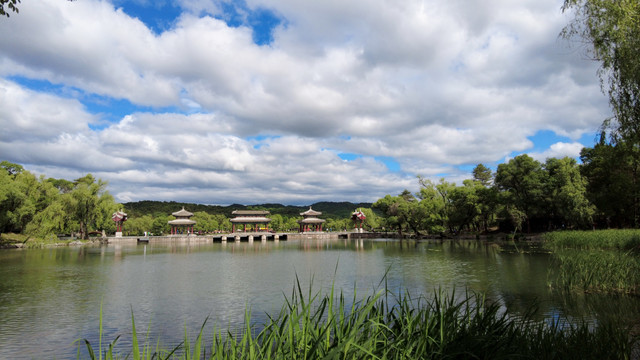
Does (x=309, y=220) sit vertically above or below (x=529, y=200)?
below

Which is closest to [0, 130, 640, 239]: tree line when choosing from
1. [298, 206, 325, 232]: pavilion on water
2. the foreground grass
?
[298, 206, 325, 232]: pavilion on water

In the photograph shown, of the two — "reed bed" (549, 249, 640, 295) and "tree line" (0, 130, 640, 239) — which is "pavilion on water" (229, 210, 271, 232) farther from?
"reed bed" (549, 249, 640, 295)

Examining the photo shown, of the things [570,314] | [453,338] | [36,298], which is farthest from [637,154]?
[36,298]

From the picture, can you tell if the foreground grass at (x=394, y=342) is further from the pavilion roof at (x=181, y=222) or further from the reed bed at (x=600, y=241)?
the pavilion roof at (x=181, y=222)

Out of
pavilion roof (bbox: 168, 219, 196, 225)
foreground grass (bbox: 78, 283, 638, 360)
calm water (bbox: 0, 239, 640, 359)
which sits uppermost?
pavilion roof (bbox: 168, 219, 196, 225)

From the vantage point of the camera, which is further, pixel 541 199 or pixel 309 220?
pixel 309 220

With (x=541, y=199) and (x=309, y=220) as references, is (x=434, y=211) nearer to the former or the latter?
(x=541, y=199)

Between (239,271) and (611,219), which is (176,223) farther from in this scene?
(611,219)

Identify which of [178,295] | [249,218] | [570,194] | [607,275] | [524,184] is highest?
[524,184]

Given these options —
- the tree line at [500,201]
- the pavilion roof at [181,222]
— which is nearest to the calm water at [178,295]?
the tree line at [500,201]

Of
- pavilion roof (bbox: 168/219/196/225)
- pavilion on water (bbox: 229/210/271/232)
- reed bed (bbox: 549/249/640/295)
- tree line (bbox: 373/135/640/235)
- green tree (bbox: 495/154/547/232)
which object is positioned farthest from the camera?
pavilion on water (bbox: 229/210/271/232)

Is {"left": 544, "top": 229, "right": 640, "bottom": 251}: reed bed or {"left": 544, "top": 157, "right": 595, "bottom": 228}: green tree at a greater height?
{"left": 544, "top": 157, "right": 595, "bottom": 228}: green tree

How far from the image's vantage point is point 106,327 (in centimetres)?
1036

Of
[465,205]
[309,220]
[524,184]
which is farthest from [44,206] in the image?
[524,184]
